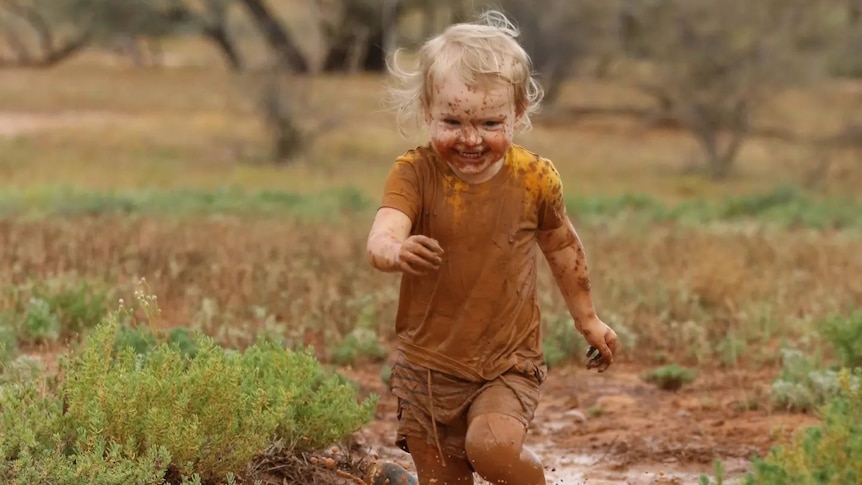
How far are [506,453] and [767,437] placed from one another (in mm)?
2545

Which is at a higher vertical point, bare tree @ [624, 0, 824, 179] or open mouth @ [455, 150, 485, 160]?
open mouth @ [455, 150, 485, 160]

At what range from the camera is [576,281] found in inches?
179

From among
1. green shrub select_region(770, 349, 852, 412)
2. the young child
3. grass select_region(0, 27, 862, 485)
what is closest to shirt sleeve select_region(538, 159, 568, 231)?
the young child

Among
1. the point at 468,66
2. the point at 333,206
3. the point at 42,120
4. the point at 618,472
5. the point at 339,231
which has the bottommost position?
the point at 42,120

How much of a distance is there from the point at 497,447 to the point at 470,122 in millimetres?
997

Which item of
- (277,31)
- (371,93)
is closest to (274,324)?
(371,93)

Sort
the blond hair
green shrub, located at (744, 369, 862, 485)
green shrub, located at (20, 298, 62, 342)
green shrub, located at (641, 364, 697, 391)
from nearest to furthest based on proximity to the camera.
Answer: green shrub, located at (744, 369, 862, 485) < the blond hair < green shrub, located at (20, 298, 62, 342) < green shrub, located at (641, 364, 697, 391)

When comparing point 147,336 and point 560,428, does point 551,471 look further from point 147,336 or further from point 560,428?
point 147,336

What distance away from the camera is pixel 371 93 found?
107 ft

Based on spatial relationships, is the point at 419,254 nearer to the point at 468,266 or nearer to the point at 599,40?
the point at 468,266

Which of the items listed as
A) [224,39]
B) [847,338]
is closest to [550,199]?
[847,338]

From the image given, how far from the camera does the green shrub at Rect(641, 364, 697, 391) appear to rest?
746 centimetres

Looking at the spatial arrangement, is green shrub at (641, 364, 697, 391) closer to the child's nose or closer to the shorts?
the shorts

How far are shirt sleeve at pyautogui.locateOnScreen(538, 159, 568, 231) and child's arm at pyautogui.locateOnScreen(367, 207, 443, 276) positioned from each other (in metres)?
0.49
